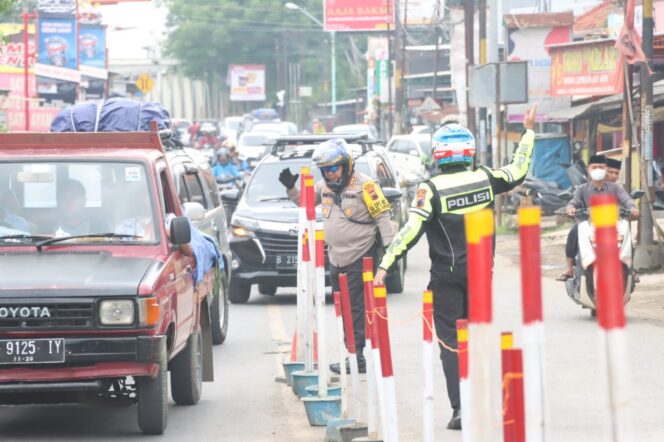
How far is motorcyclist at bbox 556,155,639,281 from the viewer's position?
13391 mm

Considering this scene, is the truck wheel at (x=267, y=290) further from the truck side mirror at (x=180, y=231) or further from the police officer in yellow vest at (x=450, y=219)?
the police officer in yellow vest at (x=450, y=219)

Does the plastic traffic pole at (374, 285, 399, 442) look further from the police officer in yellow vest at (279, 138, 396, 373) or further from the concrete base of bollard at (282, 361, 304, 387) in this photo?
the police officer in yellow vest at (279, 138, 396, 373)

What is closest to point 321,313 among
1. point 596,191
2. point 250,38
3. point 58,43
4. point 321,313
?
point 321,313

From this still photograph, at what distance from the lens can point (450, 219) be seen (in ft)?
27.0

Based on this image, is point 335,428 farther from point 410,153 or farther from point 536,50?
point 410,153

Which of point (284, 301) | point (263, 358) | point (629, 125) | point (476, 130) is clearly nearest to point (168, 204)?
point (263, 358)

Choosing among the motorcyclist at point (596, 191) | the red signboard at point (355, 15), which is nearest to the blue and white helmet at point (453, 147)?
the motorcyclist at point (596, 191)

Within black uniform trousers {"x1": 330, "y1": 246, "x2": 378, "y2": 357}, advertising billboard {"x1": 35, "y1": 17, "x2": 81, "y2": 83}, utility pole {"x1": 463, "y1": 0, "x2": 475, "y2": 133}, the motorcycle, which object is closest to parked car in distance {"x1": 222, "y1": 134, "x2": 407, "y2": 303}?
the motorcycle

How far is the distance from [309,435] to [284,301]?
891 centimetres

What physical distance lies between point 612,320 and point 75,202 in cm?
620

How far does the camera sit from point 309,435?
337 inches

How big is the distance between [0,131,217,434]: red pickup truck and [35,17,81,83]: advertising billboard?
51.7m

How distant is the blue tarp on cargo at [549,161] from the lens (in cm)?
3253

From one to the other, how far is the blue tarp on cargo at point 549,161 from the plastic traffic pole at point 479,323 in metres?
28.5
